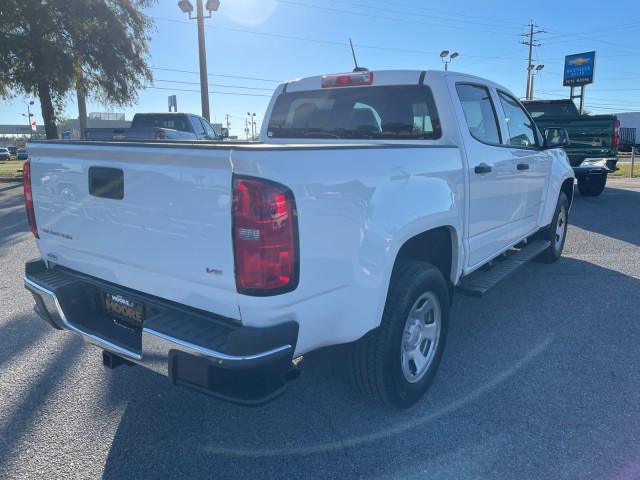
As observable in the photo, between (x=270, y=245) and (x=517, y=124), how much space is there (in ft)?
12.0

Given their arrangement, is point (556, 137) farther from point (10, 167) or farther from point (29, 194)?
point (10, 167)

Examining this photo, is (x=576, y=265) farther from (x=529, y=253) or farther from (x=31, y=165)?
(x=31, y=165)

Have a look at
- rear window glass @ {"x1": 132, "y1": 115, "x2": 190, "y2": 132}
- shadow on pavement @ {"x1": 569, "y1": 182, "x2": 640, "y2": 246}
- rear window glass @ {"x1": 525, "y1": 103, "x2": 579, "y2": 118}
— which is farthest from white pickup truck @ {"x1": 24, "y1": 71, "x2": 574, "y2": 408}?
rear window glass @ {"x1": 132, "y1": 115, "x2": 190, "y2": 132}

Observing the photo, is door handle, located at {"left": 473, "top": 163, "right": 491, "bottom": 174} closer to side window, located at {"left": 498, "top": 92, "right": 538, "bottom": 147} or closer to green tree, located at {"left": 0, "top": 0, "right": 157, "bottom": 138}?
side window, located at {"left": 498, "top": 92, "right": 538, "bottom": 147}

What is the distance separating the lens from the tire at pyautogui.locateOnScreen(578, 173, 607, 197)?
1176cm

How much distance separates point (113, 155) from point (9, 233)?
263 inches

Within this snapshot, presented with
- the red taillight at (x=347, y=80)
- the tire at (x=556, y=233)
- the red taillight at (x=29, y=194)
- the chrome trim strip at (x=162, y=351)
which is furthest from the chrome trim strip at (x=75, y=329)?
the tire at (x=556, y=233)

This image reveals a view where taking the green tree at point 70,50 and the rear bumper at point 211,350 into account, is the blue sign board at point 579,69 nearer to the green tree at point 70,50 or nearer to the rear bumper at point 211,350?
the green tree at point 70,50

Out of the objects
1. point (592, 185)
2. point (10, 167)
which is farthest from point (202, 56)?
point (10, 167)

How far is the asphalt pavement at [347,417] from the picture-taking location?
8.39 ft

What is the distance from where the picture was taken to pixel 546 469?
99.0 inches

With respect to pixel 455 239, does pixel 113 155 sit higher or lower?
higher

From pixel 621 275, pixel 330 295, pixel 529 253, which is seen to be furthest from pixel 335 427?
pixel 621 275

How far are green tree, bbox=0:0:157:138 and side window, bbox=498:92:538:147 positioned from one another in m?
16.4
